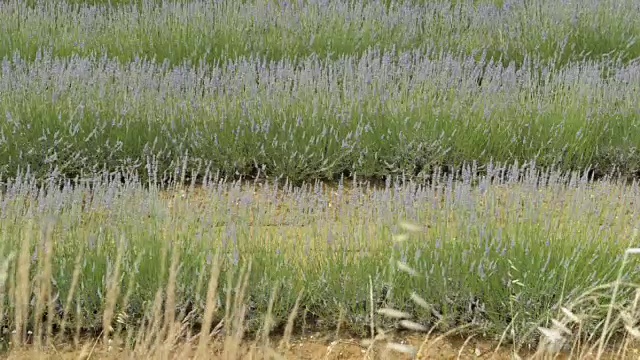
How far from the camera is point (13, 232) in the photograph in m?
3.33

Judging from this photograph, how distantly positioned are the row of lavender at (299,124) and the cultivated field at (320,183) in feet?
0.07

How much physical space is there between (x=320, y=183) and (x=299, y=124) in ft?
2.55

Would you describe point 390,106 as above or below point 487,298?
above

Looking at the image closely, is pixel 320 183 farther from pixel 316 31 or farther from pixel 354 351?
pixel 316 31

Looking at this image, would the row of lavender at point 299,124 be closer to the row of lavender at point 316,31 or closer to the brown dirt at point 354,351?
the row of lavender at point 316,31

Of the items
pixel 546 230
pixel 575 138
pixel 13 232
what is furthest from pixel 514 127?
pixel 13 232

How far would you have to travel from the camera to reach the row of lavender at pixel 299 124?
16.2ft

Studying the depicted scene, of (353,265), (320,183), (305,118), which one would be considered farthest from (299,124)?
(353,265)

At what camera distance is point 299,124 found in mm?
5113

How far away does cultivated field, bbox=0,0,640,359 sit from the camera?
3.18 meters

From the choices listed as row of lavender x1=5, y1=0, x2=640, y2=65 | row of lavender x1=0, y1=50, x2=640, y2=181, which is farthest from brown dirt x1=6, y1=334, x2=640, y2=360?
row of lavender x1=5, y1=0, x2=640, y2=65

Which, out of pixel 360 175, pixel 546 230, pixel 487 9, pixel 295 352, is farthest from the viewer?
pixel 487 9

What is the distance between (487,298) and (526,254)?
0.25 metres

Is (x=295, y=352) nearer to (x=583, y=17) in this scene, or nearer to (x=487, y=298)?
(x=487, y=298)
